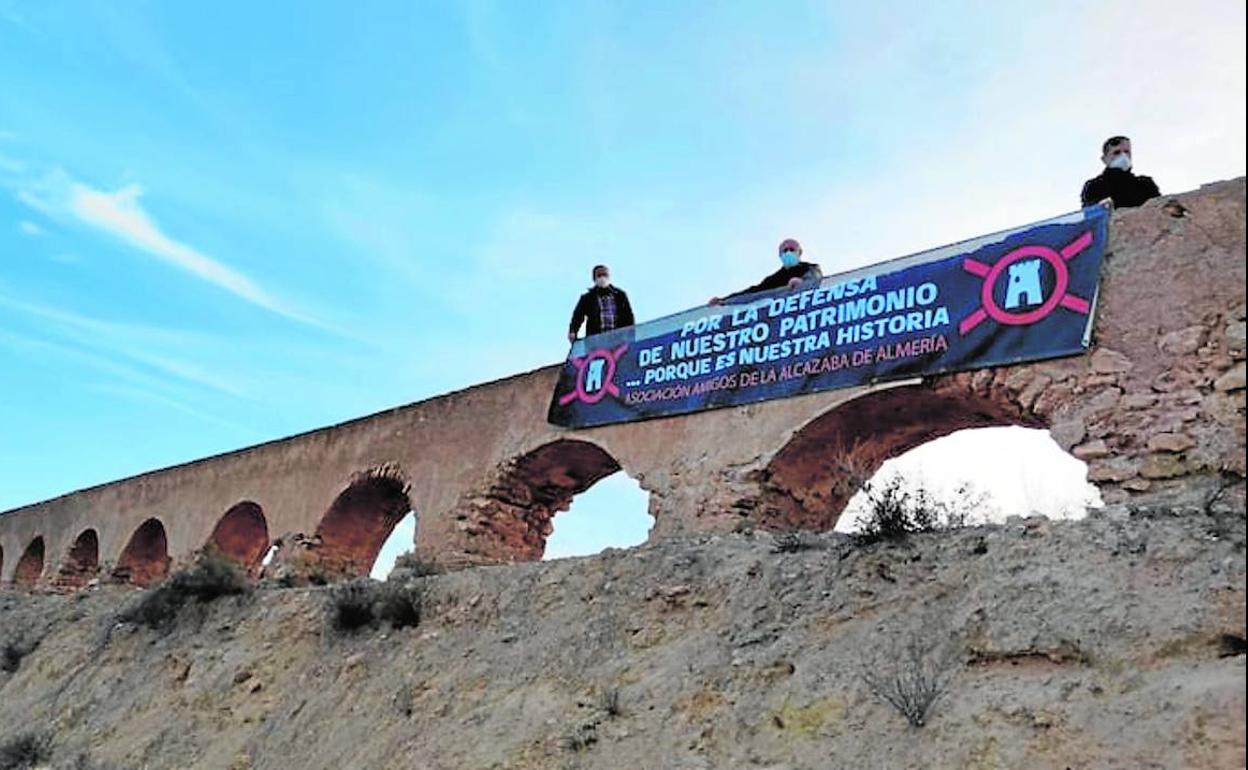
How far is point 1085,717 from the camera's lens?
4.20m

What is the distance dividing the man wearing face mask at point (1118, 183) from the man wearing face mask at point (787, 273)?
231cm

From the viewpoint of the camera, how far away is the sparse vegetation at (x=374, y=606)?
26.0 ft

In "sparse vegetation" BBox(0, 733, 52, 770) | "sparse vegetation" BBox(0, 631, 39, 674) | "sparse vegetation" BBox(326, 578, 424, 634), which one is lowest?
"sparse vegetation" BBox(0, 733, 52, 770)

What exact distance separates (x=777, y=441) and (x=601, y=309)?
2.87 m

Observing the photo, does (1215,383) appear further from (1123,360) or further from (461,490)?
(461,490)

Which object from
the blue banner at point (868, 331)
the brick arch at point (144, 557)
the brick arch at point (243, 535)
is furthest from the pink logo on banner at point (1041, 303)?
the brick arch at point (144, 557)

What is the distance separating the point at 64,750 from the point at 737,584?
19.8ft

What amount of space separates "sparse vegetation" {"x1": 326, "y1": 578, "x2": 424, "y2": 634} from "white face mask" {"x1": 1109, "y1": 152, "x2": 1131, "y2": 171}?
21.1 feet

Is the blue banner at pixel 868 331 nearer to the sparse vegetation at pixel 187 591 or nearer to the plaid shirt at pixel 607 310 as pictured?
the plaid shirt at pixel 607 310

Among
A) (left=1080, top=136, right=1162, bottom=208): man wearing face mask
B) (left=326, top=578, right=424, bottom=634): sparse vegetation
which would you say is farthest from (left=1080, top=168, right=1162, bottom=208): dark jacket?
(left=326, top=578, right=424, bottom=634): sparse vegetation

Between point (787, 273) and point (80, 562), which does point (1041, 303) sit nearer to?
point (787, 273)

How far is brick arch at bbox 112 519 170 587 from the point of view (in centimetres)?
1783

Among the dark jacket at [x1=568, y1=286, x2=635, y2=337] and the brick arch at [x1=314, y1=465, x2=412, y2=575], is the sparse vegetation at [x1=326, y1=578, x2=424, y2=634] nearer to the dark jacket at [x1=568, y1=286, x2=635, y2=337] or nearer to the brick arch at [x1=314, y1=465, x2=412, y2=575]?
the dark jacket at [x1=568, y1=286, x2=635, y2=337]

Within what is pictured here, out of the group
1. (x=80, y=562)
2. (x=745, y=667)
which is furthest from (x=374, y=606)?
(x=80, y=562)
